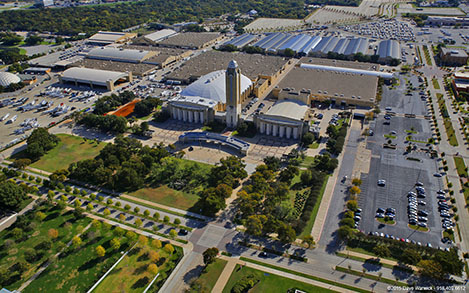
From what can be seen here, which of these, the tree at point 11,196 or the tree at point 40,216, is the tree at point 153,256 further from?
the tree at point 11,196

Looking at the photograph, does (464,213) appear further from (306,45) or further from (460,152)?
(306,45)

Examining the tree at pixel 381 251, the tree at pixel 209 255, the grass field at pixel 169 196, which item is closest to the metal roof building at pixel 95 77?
the grass field at pixel 169 196

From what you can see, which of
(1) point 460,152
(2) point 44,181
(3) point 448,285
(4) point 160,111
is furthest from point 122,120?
Result: (1) point 460,152

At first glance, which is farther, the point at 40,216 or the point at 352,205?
the point at 352,205

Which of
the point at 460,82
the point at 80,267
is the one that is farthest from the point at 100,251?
the point at 460,82

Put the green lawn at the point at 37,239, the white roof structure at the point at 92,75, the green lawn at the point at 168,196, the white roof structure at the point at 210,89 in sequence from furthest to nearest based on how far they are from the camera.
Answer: the white roof structure at the point at 92,75
the white roof structure at the point at 210,89
the green lawn at the point at 168,196
the green lawn at the point at 37,239

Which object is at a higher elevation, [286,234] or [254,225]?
[254,225]

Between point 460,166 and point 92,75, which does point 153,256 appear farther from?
point 92,75
